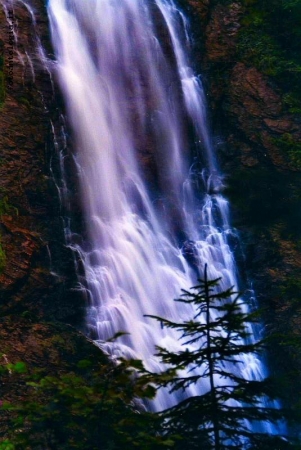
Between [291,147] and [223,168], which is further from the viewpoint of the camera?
[223,168]

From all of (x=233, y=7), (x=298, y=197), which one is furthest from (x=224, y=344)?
(x=233, y=7)

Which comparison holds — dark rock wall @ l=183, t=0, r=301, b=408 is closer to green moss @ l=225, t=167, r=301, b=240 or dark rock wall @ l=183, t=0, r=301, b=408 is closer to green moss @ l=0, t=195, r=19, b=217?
green moss @ l=225, t=167, r=301, b=240

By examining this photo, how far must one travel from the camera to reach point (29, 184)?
31.1ft

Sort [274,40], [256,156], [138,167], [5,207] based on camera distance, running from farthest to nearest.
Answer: [274,40]
[256,156]
[138,167]
[5,207]

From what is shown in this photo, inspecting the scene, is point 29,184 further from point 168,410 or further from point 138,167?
point 168,410

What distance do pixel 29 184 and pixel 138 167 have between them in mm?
3248

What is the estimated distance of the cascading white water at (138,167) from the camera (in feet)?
31.1

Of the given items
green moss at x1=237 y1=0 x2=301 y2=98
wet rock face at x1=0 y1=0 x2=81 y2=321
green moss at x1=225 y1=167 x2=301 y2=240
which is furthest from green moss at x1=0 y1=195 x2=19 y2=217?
green moss at x1=237 y1=0 x2=301 y2=98

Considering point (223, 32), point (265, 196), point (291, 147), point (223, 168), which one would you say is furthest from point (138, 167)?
point (223, 32)

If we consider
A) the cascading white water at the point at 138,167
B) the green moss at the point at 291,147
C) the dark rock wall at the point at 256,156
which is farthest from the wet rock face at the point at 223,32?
the green moss at the point at 291,147

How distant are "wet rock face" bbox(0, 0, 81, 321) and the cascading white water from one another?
529mm

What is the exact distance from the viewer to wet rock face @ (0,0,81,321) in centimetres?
860

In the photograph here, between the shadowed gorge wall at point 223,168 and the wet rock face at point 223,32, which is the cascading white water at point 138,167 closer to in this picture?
the shadowed gorge wall at point 223,168

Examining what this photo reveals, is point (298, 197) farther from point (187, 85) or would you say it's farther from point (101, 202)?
point (101, 202)
